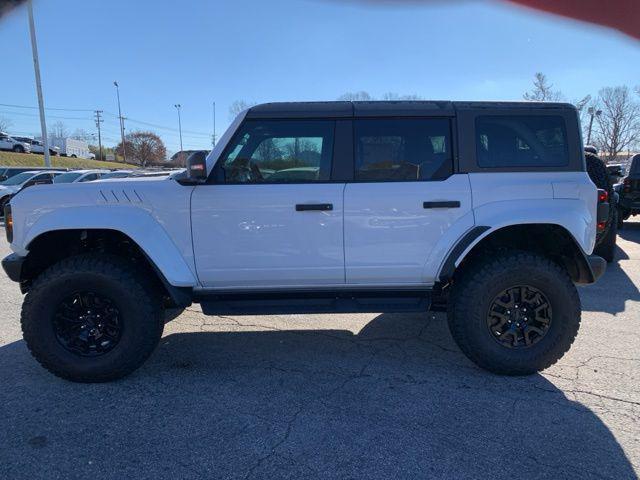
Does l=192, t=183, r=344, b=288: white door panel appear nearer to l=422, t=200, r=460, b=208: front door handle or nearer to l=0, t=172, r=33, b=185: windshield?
l=422, t=200, r=460, b=208: front door handle

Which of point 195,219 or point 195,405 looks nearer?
point 195,405

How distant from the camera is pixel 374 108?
3.60m

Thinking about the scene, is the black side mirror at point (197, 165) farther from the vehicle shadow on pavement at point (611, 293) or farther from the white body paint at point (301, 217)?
the vehicle shadow on pavement at point (611, 293)

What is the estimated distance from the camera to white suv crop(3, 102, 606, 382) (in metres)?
3.45

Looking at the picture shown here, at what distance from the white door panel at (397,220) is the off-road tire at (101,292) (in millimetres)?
1627

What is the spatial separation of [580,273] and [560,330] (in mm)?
553

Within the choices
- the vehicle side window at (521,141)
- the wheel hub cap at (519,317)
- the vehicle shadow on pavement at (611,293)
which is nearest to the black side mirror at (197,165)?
the vehicle side window at (521,141)

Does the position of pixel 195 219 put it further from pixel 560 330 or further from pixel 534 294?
pixel 560 330

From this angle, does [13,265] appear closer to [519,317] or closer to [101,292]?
[101,292]

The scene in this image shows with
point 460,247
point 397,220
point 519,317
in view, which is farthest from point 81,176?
point 519,317

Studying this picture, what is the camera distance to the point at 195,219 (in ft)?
11.4

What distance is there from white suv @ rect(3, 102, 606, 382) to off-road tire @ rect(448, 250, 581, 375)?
0.01m

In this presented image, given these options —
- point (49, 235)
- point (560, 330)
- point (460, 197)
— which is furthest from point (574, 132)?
point (49, 235)

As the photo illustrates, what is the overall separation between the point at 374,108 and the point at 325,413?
2284 mm
